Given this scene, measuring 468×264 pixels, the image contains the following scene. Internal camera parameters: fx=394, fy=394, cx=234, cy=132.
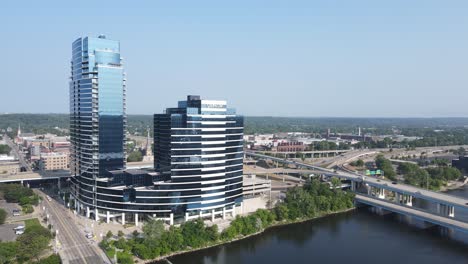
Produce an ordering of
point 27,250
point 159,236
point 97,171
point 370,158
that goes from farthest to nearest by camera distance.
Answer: point 370,158 → point 97,171 → point 159,236 → point 27,250

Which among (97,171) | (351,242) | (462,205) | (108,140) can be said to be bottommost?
(351,242)

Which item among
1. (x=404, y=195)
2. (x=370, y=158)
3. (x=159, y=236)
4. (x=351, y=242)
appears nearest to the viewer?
(x=159, y=236)

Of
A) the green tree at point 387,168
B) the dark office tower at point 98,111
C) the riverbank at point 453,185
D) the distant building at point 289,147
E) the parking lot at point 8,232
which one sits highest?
the dark office tower at point 98,111

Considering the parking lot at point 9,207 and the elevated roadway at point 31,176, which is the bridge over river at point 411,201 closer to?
the elevated roadway at point 31,176

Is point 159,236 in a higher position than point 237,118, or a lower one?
lower

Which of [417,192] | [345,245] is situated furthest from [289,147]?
[345,245]

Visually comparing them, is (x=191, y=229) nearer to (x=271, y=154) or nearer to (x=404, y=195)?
(x=404, y=195)

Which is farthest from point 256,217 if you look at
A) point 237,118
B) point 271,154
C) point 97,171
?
point 271,154

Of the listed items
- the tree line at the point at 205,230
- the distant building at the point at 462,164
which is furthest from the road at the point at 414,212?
the distant building at the point at 462,164
